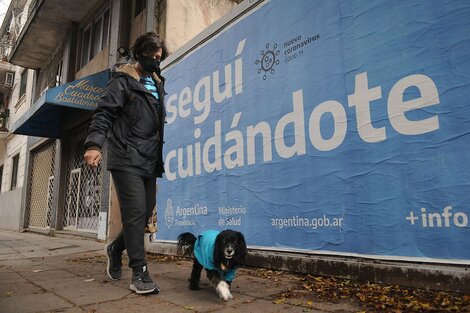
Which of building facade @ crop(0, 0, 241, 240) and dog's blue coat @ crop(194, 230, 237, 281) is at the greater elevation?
building facade @ crop(0, 0, 241, 240)

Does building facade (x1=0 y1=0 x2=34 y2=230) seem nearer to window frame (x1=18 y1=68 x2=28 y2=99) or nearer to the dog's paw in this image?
window frame (x1=18 y1=68 x2=28 y2=99)

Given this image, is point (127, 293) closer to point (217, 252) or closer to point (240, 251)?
point (217, 252)

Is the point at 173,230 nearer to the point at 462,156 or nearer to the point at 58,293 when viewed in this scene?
the point at 58,293

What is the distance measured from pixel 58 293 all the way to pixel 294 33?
3.24 meters

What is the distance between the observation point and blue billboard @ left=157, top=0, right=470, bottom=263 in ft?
8.55

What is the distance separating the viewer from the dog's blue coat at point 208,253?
2.70 metres

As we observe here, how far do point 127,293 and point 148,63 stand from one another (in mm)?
1861

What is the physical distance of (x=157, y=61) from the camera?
316 cm

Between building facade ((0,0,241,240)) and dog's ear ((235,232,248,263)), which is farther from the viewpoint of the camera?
building facade ((0,0,241,240))

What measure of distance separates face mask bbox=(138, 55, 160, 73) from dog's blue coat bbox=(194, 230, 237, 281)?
4.78 feet

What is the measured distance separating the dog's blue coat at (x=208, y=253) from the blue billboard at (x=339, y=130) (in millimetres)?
1021

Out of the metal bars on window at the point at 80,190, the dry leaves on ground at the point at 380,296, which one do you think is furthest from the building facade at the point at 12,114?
the dry leaves on ground at the point at 380,296

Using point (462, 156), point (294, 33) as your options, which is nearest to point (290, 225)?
point (462, 156)

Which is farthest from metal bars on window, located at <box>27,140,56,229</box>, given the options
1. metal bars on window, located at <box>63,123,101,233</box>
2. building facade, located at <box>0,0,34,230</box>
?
metal bars on window, located at <box>63,123,101,233</box>
